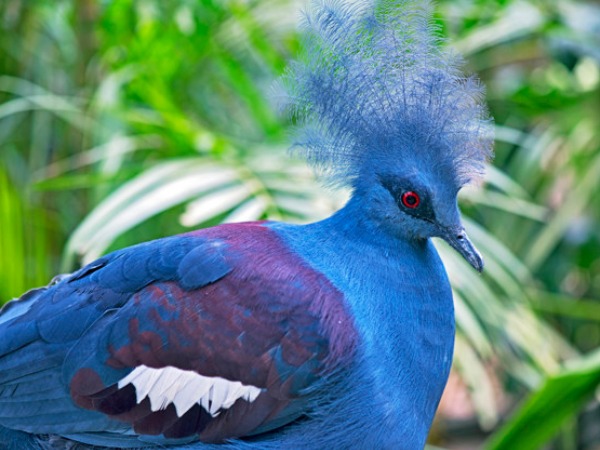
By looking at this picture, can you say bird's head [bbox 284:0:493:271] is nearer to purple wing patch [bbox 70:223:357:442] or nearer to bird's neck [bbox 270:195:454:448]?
bird's neck [bbox 270:195:454:448]

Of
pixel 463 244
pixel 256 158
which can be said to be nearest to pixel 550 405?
pixel 463 244

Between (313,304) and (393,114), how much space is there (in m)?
0.35

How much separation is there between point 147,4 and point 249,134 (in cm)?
52

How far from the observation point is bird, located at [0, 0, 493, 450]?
1.36 meters

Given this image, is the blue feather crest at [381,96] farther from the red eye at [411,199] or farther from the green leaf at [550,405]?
the green leaf at [550,405]

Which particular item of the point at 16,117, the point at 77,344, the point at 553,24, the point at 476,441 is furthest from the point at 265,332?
the point at 476,441

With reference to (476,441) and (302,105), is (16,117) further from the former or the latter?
(476,441)

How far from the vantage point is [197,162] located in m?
2.09

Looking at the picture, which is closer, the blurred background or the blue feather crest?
the blue feather crest

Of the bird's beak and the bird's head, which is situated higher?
the bird's head

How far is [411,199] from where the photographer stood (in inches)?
55.7

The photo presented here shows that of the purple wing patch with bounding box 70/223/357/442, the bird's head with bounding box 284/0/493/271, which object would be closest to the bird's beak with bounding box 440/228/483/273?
the bird's head with bounding box 284/0/493/271

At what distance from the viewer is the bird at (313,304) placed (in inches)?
53.6

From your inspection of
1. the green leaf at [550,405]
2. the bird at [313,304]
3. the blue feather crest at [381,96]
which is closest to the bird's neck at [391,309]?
the bird at [313,304]
